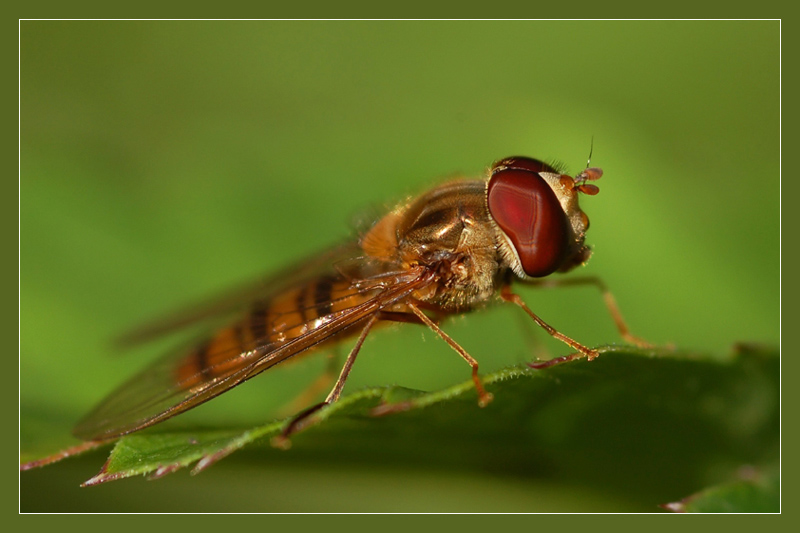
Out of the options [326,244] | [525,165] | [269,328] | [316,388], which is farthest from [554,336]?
[326,244]

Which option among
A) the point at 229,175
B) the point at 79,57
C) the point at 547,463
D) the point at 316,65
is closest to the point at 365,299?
the point at 547,463

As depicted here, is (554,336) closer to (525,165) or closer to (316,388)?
(525,165)

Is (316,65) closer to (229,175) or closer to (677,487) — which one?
(229,175)

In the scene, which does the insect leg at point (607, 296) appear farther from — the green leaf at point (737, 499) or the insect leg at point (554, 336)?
the green leaf at point (737, 499)

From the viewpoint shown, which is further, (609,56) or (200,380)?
(609,56)

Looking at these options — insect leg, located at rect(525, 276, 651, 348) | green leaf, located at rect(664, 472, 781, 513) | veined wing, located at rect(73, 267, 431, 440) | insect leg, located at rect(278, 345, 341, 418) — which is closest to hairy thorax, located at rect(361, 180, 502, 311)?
veined wing, located at rect(73, 267, 431, 440)
